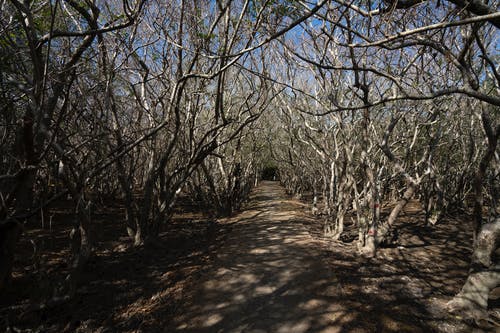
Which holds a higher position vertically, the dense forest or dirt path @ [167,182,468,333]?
the dense forest

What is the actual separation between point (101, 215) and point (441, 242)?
1093cm

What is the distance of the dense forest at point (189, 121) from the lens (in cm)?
293

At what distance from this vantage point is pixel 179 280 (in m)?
4.53

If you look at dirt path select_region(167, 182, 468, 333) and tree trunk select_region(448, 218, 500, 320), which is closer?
tree trunk select_region(448, 218, 500, 320)

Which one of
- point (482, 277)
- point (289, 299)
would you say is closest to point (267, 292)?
point (289, 299)

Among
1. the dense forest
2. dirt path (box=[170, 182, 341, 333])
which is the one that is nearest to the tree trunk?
the dense forest

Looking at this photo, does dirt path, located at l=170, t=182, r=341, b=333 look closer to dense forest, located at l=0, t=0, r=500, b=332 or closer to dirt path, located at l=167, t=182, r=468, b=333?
dirt path, located at l=167, t=182, r=468, b=333

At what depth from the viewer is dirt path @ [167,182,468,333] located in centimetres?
320

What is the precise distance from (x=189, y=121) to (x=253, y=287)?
425cm

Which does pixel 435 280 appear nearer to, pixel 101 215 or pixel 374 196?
pixel 374 196

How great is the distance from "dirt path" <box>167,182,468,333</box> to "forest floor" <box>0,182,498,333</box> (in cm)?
2

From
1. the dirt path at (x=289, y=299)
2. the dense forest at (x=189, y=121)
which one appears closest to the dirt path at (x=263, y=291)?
the dirt path at (x=289, y=299)

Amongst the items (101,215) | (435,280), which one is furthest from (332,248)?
(101,215)

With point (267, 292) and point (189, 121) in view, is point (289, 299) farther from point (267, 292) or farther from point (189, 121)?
point (189, 121)
